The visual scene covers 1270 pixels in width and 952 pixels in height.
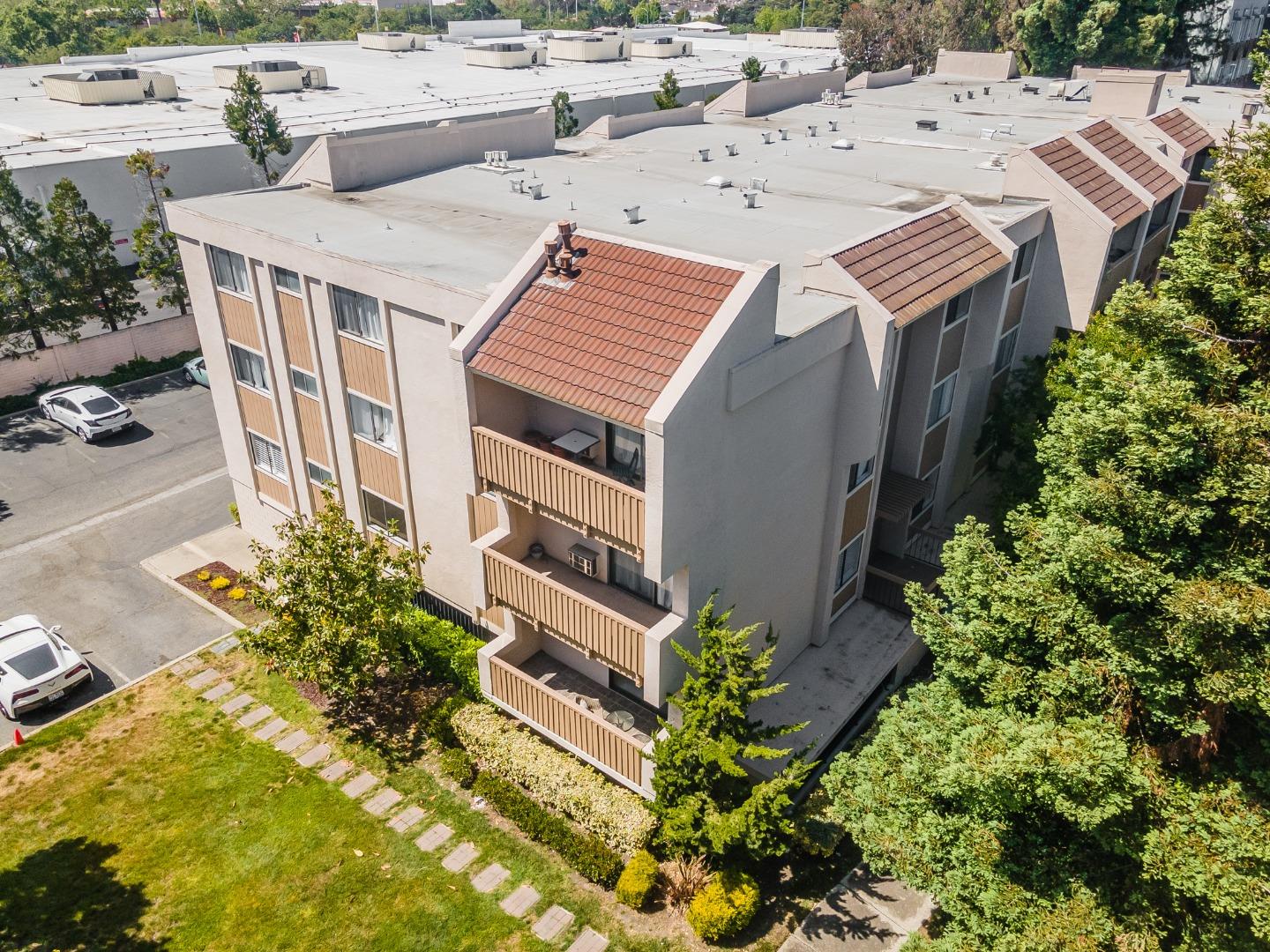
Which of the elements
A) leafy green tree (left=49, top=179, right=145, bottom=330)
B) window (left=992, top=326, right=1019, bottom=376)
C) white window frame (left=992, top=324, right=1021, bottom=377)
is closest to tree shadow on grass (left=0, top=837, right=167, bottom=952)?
white window frame (left=992, top=324, right=1021, bottom=377)

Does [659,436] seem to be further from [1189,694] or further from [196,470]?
[196,470]

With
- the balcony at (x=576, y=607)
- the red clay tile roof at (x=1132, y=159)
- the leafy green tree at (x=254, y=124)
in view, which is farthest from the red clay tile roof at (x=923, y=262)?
the leafy green tree at (x=254, y=124)

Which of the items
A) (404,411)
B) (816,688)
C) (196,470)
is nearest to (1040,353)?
(816,688)

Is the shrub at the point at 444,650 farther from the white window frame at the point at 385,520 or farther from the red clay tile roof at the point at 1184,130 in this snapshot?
the red clay tile roof at the point at 1184,130

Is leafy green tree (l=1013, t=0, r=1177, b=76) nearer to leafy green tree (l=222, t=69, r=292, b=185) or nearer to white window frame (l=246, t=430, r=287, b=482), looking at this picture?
leafy green tree (l=222, t=69, r=292, b=185)

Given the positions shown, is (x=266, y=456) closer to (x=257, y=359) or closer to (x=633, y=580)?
(x=257, y=359)

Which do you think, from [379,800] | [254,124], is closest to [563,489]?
[379,800]
